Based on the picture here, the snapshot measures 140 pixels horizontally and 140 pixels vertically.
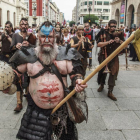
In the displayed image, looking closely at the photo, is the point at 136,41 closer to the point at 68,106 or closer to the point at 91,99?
the point at 68,106

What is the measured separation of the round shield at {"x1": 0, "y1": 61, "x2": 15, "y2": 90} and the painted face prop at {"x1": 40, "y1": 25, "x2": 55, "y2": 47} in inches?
19.8

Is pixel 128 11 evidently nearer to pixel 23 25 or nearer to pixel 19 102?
pixel 23 25

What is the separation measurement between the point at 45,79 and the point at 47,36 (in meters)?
0.51

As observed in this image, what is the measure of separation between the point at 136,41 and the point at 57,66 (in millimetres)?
967

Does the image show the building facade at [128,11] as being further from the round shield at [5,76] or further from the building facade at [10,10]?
the round shield at [5,76]

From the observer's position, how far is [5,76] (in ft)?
7.27

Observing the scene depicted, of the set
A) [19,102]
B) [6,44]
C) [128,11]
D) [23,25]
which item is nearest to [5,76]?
[19,102]

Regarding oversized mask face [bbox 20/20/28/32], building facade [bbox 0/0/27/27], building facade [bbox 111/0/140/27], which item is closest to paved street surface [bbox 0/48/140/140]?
oversized mask face [bbox 20/20/28/32]

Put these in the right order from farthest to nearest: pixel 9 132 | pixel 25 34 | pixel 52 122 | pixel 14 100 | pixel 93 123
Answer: pixel 14 100 < pixel 25 34 < pixel 93 123 < pixel 9 132 < pixel 52 122

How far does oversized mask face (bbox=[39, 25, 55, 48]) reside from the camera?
226 cm

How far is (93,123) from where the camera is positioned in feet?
11.8

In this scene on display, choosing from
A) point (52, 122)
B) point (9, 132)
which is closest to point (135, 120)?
point (52, 122)

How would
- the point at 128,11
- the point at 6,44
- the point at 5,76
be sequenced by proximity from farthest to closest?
the point at 128,11
the point at 6,44
the point at 5,76

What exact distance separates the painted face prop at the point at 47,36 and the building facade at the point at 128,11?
21794 mm
